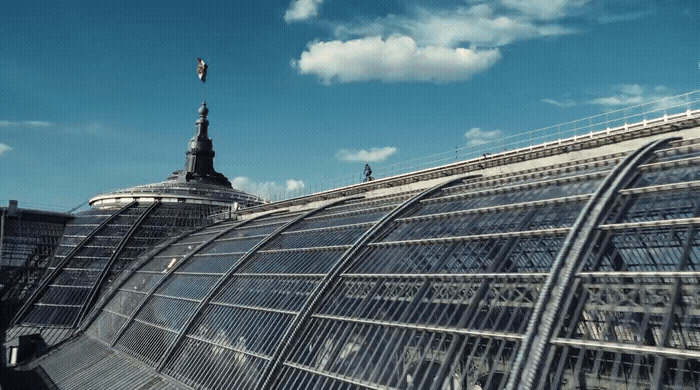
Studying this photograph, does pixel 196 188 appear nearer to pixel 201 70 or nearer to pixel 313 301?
pixel 201 70

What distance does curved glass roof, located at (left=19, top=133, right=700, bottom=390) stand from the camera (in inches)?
571

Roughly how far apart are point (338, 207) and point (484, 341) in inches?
961

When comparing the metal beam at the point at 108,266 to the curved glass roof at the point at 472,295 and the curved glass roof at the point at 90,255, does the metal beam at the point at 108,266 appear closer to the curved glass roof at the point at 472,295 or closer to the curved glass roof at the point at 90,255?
the curved glass roof at the point at 90,255

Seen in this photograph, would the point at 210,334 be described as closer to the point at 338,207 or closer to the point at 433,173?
the point at 338,207

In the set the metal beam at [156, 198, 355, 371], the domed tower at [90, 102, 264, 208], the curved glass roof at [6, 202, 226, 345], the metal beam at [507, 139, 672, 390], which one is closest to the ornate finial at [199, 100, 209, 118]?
the domed tower at [90, 102, 264, 208]

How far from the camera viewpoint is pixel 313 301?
25156 mm

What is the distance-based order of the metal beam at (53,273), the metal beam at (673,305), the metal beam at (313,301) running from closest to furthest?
1. the metal beam at (673,305)
2. the metal beam at (313,301)
3. the metal beam at (53,273)

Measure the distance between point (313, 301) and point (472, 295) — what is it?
8.98 metres

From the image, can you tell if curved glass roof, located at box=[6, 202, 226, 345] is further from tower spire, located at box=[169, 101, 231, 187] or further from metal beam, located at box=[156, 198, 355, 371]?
metal beam, located at box=[156, 198, 355, 371]

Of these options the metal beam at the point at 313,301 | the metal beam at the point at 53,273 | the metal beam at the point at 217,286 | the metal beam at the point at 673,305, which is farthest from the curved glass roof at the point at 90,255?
the metal beam at the point at 673,305

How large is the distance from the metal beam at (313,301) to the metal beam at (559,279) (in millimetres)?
11732

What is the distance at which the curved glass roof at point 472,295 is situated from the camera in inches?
571

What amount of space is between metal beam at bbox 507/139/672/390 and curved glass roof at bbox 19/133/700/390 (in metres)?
0.05

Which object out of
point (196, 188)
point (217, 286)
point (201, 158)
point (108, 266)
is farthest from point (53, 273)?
point (217, 286)
